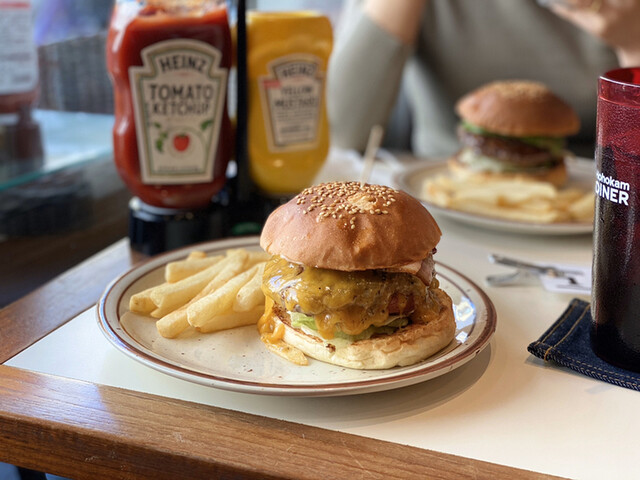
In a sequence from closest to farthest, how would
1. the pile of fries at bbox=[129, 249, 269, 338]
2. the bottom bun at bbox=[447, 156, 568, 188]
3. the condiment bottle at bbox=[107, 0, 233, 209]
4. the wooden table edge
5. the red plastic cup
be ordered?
the wooden table edge → the red plastic cup → the pile of fries at bbox=[129, 249, 269, 338] → the condiment bottle at bbox=[107, 0, 233, 209] → the bottom bun at bbox=[447, 156, 568, 188]

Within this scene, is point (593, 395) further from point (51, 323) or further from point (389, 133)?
point (389, 133)

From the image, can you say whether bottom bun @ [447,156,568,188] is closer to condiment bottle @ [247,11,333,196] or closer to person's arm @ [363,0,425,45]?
condiment bottle @ [247,11,333,196]

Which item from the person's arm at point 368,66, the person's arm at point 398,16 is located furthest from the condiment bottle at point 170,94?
the person's arm at point 398,16

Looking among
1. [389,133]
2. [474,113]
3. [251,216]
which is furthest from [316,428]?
[389,133]

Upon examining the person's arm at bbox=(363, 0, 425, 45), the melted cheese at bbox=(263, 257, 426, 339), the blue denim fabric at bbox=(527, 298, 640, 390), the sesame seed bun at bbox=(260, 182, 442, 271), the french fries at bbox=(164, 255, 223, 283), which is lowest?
the blue denim fabric at bbox=(527, 298, 640, 390)

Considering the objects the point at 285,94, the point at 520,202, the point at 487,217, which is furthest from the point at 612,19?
the point at 285,94

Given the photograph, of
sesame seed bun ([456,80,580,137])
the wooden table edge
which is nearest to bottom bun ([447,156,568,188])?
sesame seed bun ([456,80,580,137])

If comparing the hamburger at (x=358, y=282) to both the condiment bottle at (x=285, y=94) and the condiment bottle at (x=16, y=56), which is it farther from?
the condiment bottle at (x=16, y=56)
